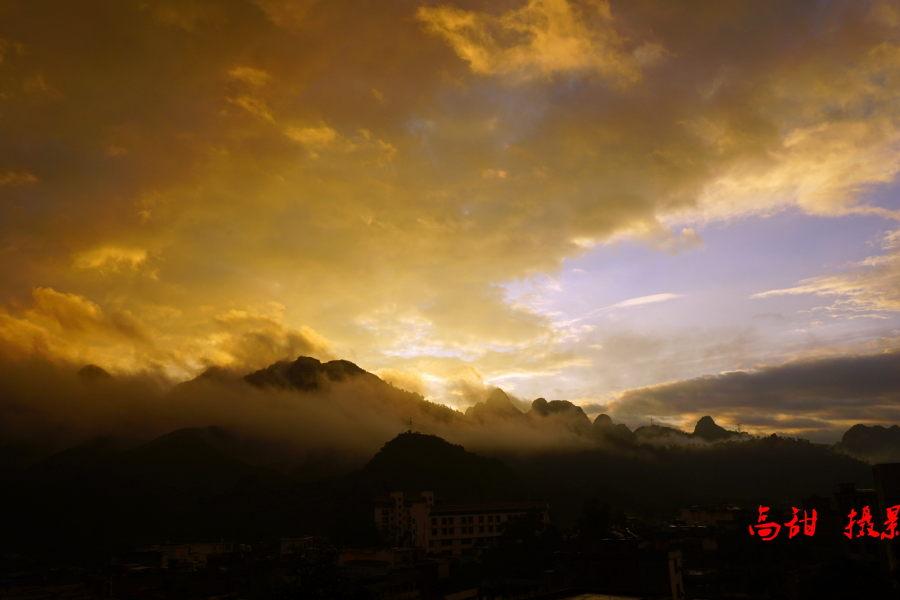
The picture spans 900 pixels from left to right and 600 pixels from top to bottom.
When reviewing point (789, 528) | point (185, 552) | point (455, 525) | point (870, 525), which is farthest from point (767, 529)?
point (185, 552)

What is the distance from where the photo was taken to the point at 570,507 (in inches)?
6033

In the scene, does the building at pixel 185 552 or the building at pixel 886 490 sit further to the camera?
the building at pixel 185 552

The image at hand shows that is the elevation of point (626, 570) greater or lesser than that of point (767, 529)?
greater

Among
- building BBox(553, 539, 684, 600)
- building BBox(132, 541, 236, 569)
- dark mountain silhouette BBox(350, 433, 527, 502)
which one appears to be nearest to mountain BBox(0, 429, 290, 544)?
dark mountain silhouette BBox(350, 433, 527, 502)

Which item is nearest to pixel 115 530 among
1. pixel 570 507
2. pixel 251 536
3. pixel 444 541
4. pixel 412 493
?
pixel 251 536

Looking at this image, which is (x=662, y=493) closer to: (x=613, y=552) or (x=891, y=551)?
(x=891, y=551)

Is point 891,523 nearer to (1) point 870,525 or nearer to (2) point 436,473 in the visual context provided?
(1) point 870,525

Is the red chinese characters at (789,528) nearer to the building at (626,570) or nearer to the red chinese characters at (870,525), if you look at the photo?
the red chinese characters at (870,525)

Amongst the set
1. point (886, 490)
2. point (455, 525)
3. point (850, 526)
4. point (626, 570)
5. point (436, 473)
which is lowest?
point (455, 525)

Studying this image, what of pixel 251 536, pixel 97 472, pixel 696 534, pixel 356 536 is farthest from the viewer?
pixel 97 472

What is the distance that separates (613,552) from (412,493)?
96519mm

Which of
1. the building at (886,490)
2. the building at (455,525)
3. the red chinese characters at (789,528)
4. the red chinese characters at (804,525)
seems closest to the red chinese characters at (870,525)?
the building at (886,490)

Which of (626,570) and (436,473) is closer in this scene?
(626,570)

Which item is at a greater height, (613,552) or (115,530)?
(613,552)
